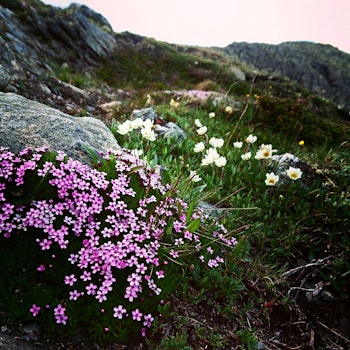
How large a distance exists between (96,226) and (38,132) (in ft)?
4.62

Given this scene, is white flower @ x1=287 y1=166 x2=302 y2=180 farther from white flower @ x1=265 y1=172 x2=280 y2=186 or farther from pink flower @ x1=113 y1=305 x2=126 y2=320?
pink flower @ x1=113 y1=305 x2=126 y2=320

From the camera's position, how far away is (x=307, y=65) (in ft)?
257

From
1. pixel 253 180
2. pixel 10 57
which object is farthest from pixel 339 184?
pixel 10 57

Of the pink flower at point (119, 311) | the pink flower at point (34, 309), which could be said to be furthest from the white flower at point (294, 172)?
the pink flower at point (34, 309)

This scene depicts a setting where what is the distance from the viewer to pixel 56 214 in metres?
2.38

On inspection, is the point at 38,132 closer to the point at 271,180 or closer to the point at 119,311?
the point at 119,311

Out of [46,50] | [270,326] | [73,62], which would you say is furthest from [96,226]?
[73,62]

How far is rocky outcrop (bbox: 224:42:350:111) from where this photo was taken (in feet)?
233

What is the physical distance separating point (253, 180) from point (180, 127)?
9.87ft

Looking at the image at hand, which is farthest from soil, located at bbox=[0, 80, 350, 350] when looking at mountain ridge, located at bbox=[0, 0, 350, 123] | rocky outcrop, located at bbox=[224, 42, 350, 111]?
rocky outcrop, located at bbox=[224, 42, 350, 111]

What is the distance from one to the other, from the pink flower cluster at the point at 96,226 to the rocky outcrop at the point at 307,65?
223 ft

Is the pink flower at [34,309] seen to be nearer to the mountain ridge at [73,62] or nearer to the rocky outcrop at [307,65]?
the mountain ridge at [73,62]

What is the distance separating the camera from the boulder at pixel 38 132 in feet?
9.87

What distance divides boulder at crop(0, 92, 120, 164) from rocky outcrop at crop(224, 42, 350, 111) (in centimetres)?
6722
